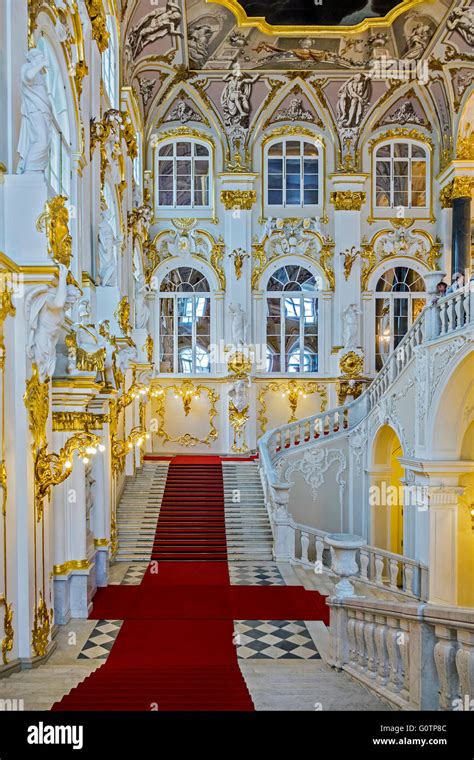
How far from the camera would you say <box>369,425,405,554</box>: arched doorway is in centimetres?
1725

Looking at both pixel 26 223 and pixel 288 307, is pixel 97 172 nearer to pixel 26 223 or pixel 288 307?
pixel 26 223

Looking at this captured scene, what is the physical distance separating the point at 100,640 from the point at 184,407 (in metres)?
12.7

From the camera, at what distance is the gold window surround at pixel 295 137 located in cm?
2167

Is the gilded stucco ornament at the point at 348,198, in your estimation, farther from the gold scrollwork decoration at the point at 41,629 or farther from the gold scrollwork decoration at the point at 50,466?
the gold scrollwork decoration at the point at 41,629

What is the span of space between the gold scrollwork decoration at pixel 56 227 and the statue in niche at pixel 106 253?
4.93 m

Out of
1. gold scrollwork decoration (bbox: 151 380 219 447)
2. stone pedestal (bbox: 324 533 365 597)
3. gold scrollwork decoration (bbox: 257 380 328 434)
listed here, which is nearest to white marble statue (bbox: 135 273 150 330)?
gold scrollwork decoration (bbox: 151 380 219 447)

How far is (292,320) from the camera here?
2180 centimetres

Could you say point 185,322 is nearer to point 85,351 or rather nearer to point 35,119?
point 85,351

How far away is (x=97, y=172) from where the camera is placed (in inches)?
483

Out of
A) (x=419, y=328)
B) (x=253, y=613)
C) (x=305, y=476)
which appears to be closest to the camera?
(x=253, y=613)

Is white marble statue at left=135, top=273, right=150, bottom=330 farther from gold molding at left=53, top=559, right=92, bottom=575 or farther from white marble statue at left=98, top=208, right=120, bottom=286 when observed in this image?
gold molding at left=53, top=559, right=92, bottom=575

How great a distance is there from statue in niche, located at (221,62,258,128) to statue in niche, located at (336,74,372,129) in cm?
280
